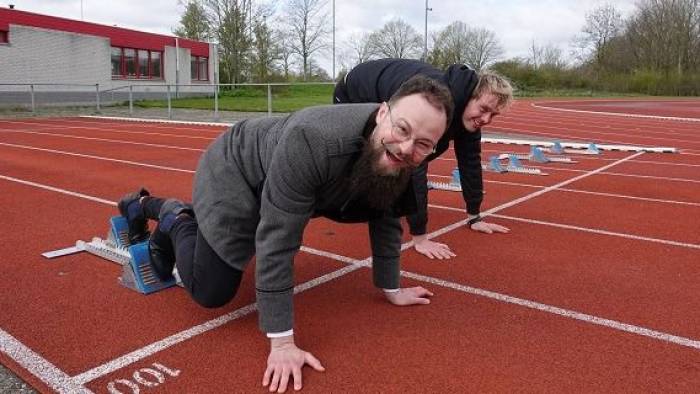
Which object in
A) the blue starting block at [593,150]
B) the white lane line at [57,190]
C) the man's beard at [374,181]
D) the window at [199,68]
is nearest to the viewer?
the man's beard at [374,181]

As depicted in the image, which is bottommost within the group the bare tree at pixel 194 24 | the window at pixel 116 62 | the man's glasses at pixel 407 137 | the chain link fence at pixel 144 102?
the man's glasses at pixel 407 137

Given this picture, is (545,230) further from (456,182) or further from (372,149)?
(372,149)

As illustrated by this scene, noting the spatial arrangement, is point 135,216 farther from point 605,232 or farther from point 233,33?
point 233,33

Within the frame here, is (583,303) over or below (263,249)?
below

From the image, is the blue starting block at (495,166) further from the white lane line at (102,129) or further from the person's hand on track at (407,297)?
the white lane line at (102,129)

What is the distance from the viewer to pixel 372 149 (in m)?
2.36

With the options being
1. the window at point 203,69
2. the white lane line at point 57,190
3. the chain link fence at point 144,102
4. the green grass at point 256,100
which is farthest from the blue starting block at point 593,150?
the window at point 203,69

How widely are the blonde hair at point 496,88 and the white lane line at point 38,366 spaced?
2649 millimetres

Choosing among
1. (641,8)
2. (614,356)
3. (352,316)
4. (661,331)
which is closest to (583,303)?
(661,331)

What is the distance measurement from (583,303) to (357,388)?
5.48 ft

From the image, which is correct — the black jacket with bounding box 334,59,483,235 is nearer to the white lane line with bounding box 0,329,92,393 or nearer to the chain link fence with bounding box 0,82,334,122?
the white lane line with bounding box 0,329,92,393

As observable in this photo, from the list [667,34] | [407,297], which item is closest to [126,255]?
[407,297]

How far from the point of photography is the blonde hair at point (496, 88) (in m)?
3.61

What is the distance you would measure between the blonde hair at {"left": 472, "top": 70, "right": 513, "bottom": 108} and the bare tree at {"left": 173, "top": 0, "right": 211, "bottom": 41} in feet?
143
